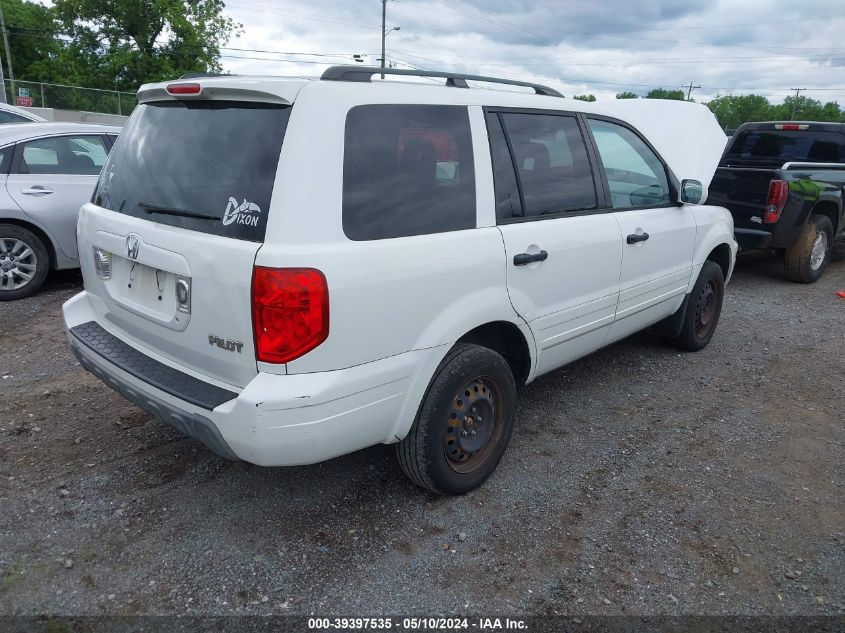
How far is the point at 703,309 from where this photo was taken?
17.1 ft

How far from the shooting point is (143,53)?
1545 inches

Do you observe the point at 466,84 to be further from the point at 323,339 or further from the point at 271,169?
the point at 323,339

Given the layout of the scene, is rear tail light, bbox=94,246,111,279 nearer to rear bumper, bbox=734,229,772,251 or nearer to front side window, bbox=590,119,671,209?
front side window, bbox=590,119,671,209

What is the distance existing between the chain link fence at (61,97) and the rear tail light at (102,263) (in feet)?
84.5

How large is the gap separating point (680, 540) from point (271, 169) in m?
2.36

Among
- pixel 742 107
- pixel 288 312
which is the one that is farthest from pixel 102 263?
pixel 742 107

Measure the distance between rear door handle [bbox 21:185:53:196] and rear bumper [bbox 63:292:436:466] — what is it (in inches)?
161

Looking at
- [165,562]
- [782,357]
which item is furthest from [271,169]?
[782,357]

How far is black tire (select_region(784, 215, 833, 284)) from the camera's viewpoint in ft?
25.3

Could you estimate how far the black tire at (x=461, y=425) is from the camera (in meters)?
2.83

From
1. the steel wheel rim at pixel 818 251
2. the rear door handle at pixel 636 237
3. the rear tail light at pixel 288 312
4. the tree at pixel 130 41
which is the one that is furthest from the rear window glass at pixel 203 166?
the tree at pixel 130 41

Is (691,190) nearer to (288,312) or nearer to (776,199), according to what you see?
(288,312)

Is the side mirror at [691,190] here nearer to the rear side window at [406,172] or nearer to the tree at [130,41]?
the rear side window at [406,172]

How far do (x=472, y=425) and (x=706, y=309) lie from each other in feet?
10.0
